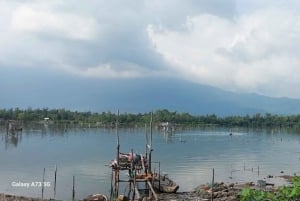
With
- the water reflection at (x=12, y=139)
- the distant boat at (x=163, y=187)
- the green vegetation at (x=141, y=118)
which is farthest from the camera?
the green vegetation at (x=141, y=118)

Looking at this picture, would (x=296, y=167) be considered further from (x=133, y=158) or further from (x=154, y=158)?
(x=133, y=158)

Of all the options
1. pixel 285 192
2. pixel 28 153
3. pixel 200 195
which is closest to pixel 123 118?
pixel 28 153

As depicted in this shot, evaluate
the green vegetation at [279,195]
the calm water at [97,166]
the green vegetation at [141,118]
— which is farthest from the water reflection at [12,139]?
the green vegetation at [279,195]

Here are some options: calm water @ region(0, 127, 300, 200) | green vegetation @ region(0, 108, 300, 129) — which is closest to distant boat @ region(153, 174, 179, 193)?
calm water @ region(0, 127, 300, 200)

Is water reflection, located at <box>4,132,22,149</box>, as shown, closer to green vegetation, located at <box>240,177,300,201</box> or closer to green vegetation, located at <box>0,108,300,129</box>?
green vegetation, located at <box>0,108,300,129</box>

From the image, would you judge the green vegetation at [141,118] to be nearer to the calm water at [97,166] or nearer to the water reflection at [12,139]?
the water reflection at [12,139]

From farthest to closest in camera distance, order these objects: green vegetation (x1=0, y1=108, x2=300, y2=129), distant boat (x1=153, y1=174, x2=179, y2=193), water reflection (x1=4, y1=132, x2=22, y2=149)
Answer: green vegetation (x1=0, y1=108, x2=300, y2=129) < water reflection (x1=4, y1=132, x2=22, y2=149) < distant boat (x1=153, y1=174, x2=179, y2=193)

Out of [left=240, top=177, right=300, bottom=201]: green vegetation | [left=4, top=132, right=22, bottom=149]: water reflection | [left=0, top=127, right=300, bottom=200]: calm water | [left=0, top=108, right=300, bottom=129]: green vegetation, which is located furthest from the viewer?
[left=0, top=108, right=300, bottom=129]: green vegetation

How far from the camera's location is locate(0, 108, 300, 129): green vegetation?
133 metres

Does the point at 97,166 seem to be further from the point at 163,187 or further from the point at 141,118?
the point at 141,118

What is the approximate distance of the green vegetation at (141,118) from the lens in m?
133

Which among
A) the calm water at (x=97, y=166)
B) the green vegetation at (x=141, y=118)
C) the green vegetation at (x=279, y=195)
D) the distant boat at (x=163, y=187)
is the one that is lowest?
the calm water at (x=97, y=166)

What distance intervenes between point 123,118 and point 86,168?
94.2 metres

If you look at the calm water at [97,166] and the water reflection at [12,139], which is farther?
the water reflection at [12,139]
